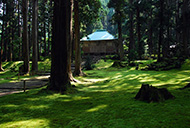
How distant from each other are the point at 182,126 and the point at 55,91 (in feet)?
16.6

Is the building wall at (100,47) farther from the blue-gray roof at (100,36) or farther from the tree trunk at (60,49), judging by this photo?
the tree trunk at (60,49)

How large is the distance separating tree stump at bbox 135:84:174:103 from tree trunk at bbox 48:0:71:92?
11.0 feet

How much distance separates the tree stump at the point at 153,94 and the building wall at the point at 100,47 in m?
31.8

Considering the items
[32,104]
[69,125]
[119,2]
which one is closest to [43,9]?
[119,2]

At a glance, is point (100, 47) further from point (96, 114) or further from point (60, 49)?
point (96, 114)

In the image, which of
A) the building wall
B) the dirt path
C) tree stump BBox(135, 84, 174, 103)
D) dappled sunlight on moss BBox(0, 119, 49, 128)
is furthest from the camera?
the building wall

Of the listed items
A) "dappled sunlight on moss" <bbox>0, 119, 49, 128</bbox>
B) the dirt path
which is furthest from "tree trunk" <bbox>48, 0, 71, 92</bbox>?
"dappled sunlight on moss" <bbox>0, 119, 49, 128</bbox>

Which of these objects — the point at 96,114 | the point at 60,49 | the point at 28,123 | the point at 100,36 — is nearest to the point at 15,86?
the point at 60,49

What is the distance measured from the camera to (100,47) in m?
37.8

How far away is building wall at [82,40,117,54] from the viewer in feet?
122

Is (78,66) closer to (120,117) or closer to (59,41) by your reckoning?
(59,41)

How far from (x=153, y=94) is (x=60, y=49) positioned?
4184 millimetres

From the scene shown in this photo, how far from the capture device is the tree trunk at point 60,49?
7164 mm

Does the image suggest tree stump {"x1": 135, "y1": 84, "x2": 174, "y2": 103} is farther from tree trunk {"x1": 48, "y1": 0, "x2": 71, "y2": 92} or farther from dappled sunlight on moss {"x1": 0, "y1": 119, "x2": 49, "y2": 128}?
tree trunk {"x1": 48, "y1": 0, "x2": 71, "y2": 92}
